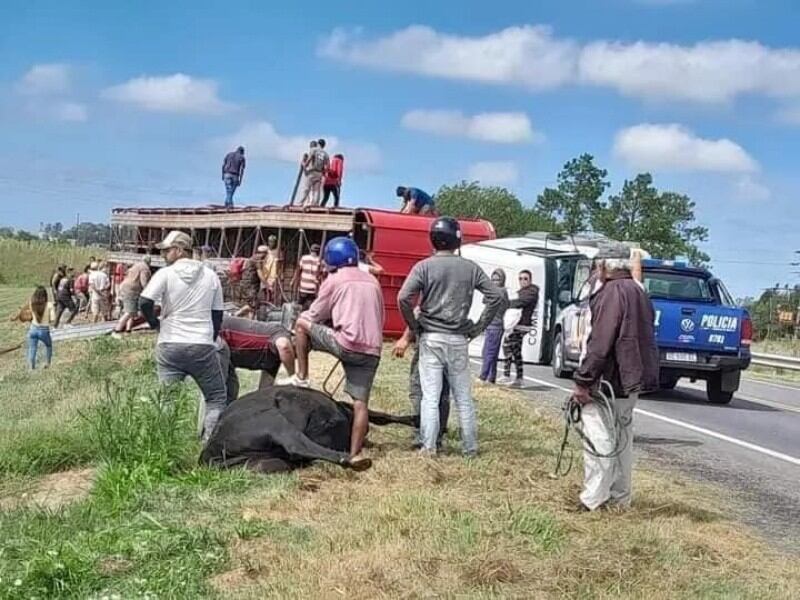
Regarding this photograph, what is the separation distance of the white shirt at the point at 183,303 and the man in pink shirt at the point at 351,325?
778 mm

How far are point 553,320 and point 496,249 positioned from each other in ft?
6.10

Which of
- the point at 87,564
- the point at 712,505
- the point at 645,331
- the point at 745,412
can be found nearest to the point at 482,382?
the point at 745,412

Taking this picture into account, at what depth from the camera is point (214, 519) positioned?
21.7ft

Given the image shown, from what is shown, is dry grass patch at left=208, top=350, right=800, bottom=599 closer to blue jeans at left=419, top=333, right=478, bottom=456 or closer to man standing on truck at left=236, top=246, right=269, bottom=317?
blue jeans at left=419, top=333, right=478, bottom=456

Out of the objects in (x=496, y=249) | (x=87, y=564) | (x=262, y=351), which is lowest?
(x=87, y=564)

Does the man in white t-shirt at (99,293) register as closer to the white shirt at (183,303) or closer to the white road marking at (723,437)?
the white road marking at (723,437)

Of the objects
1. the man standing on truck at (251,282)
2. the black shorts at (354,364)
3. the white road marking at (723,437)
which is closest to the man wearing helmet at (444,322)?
the black shorts at (354,364)

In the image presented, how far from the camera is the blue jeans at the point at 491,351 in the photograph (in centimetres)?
1495

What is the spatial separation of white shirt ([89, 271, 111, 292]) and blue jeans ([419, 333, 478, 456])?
24034mm

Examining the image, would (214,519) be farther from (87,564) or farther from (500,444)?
(500,444)

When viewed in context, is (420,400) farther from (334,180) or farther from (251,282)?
(334,180)

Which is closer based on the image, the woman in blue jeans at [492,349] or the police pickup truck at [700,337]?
the woman in blue jeans at [492,349]

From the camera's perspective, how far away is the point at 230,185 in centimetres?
2589

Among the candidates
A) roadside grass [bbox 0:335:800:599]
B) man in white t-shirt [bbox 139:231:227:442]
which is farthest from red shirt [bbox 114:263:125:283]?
man in white t-shirt [bbox 139:231:227:442]
